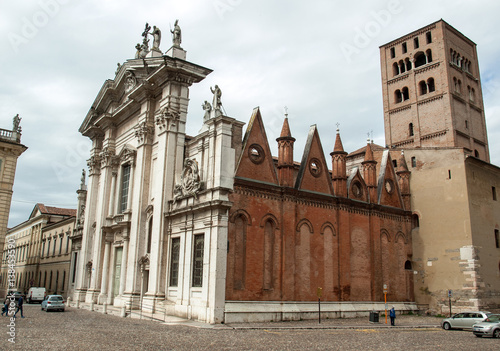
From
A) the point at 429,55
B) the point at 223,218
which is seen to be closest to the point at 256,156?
the point at 223,218

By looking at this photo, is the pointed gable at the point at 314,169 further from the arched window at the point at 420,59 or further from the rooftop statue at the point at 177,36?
the arched window at the point at 420,59

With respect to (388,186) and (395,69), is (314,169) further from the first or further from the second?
(395,69)

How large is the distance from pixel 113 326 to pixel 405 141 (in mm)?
37214

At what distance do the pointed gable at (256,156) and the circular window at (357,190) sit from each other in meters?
7.10

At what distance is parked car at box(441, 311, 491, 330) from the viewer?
21.5 m

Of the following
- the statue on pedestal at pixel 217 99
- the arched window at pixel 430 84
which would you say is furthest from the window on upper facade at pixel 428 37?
the statue on pedestal at pixel 217 99

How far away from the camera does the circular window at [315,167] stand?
90.3 feet

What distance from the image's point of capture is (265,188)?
24.5m

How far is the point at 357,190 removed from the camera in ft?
99.3

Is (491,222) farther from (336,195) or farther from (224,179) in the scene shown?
(224,179)

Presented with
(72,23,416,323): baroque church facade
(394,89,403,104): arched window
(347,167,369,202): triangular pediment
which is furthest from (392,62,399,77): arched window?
(347,167,369,202): triangular pediment

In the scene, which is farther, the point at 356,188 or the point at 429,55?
the point at 429,55

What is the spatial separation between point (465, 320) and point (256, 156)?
13.4 metres

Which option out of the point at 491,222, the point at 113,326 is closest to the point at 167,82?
the point at 113,326
